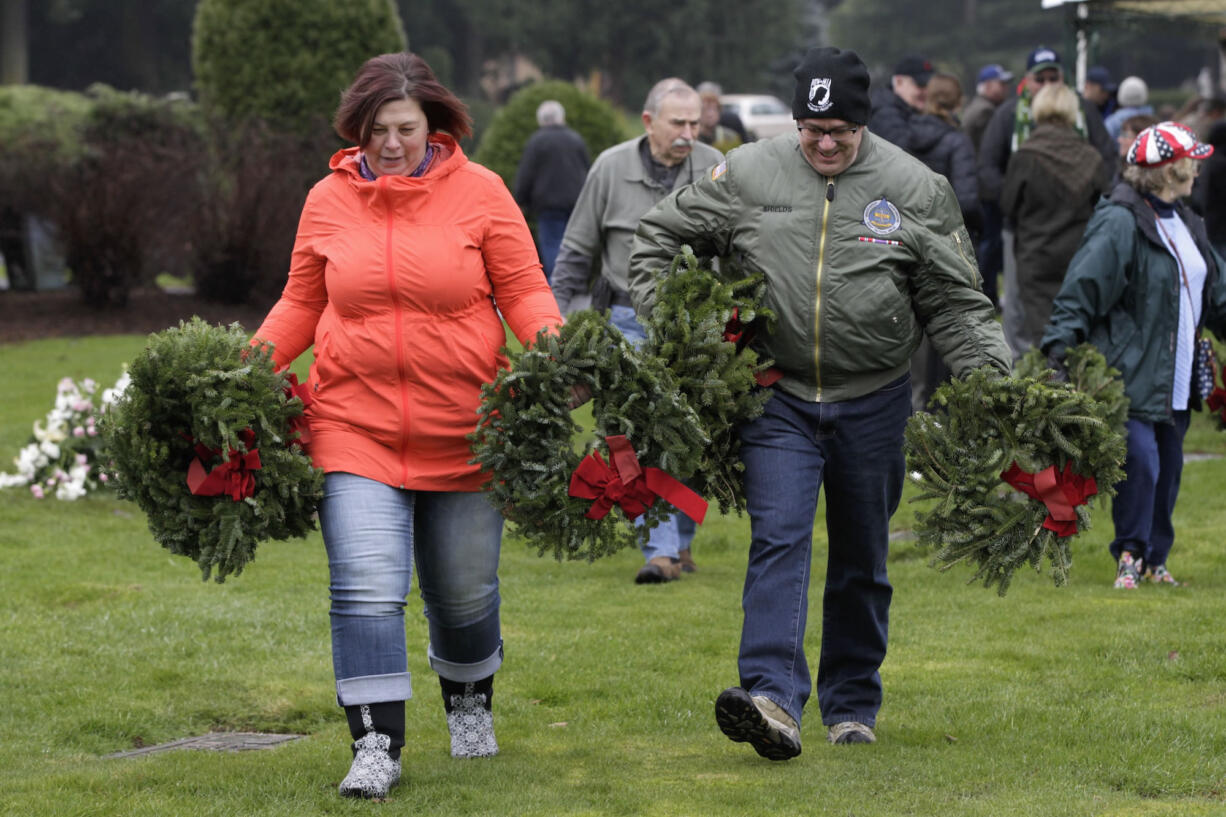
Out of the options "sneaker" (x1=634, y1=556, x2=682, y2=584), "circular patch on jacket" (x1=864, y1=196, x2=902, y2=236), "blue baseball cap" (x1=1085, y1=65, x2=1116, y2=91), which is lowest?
"sneaker" (x1=634, y1=556, x2=682, y2=584)

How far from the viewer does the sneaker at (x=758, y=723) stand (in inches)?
187

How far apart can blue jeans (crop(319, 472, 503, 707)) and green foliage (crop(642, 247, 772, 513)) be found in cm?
68

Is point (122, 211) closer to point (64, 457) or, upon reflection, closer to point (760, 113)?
point (64, 457)

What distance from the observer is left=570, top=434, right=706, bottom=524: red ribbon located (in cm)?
475

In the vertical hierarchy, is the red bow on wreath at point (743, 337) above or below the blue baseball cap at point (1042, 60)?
below

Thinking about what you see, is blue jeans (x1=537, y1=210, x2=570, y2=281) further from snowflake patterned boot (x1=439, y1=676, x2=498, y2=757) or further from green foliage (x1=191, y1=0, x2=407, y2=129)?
snowflake patterned boot (x1=439, y1=676, x2=498, y2=757)

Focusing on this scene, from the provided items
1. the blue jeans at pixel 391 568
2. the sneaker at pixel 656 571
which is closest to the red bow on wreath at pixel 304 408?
the blue jeans at pixel 391 568

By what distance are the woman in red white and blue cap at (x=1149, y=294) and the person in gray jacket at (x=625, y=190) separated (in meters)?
1.81

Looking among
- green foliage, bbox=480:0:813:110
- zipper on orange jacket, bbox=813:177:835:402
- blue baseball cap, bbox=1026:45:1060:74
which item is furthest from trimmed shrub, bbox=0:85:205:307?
green foliage, bbox=480:0:813:110

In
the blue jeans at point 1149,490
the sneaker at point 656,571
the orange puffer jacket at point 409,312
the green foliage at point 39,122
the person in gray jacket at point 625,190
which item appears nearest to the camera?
the orange puffer jacket at point 409,312

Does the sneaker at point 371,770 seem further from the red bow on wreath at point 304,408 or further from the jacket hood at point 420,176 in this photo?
the jacket hood at point 420,176

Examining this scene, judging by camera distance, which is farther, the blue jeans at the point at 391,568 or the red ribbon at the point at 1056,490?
the red ribbon at the point at 1056,490

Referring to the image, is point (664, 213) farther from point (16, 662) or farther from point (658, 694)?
point (16, 662)

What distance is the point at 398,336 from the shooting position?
15.7 feet
